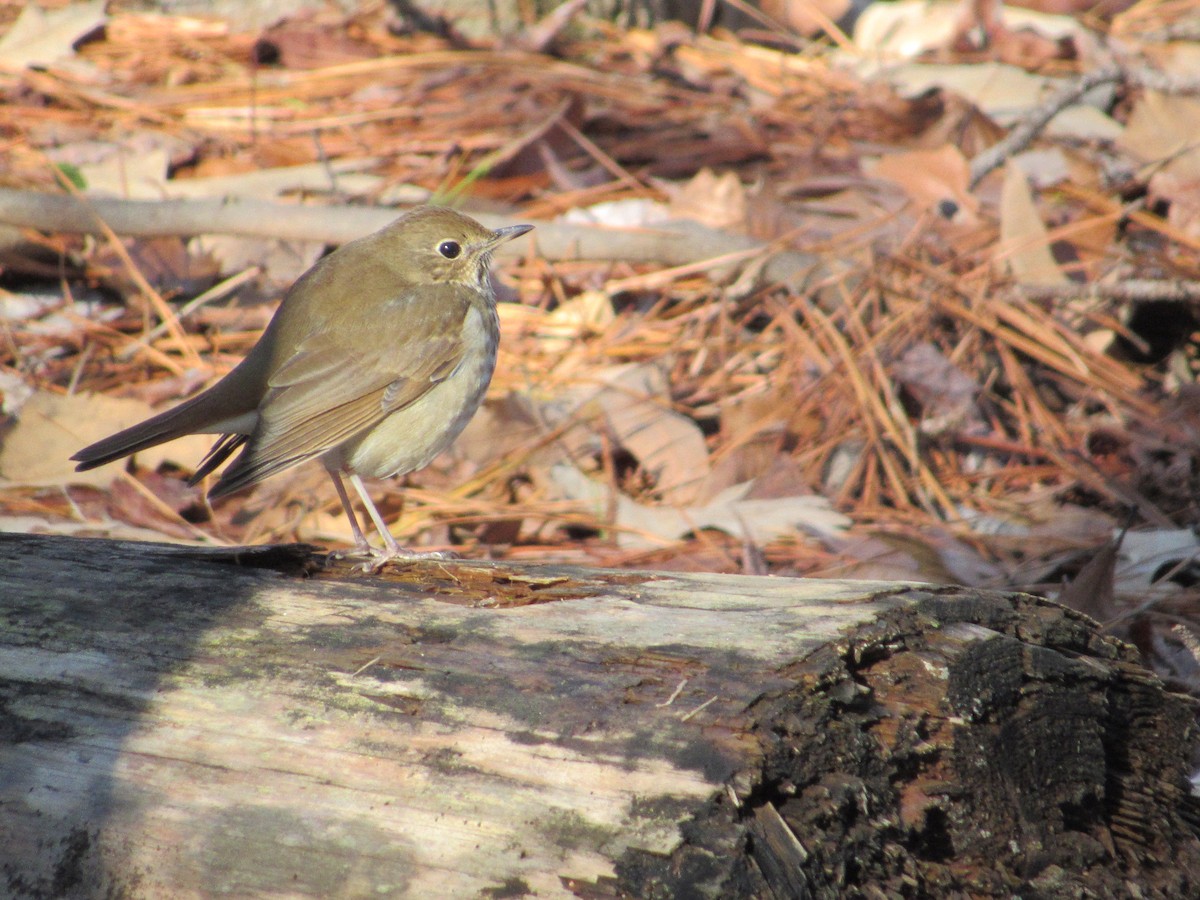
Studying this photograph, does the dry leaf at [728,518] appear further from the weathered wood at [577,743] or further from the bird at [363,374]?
the weathered wood at [577,743]

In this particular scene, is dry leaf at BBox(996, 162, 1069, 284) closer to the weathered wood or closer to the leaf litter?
the leaf litter

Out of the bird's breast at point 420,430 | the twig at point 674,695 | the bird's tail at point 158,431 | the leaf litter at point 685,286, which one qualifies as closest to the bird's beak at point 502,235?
the bird's breast at point 420,430

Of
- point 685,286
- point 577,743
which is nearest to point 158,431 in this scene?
point 577,743

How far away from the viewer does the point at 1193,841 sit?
86.5 inches

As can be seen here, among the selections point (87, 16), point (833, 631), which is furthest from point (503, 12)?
point (833, 631)

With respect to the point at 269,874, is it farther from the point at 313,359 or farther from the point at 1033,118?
the point at 1033,118

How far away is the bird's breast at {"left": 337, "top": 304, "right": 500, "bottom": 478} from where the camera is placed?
3701 mm

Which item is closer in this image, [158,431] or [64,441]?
[158,431]

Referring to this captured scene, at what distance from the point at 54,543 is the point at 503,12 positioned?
19.2 ft

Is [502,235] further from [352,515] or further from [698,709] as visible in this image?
[698,709]

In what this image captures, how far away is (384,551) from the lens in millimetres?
3143

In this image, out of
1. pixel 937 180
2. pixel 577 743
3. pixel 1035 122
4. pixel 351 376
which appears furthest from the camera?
pixel 937 180

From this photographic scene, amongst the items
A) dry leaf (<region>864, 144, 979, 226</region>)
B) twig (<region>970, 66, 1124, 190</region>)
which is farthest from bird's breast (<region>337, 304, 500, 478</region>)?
twig (<region>970, 66, 1124, 190</region>)

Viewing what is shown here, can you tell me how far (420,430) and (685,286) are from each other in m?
2.11
